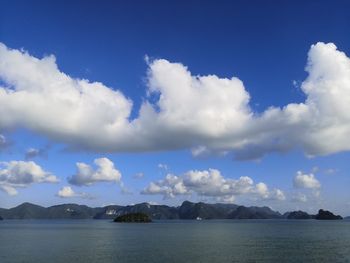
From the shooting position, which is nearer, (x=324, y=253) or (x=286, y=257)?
(x=286, y=257)

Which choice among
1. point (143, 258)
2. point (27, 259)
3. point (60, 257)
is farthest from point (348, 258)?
point (27, 259)

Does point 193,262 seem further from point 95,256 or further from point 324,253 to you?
point 324,253

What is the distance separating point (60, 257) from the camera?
108m

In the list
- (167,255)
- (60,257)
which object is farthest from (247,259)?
(60,257)

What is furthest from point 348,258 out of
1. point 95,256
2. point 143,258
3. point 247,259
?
point 95,256

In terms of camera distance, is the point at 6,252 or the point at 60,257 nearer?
the point at 60,257

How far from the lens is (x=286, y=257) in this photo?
351ft

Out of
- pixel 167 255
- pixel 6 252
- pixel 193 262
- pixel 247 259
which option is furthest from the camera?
pixel 6 252

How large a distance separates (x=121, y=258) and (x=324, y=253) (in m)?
56.5

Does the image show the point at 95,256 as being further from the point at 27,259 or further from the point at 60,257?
the point at 27,259

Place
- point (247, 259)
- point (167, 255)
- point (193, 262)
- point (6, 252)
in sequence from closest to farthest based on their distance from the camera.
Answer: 1. point (193, 262)
2. point (247, 259)
3. point (167, 255)
4. point (6, 252)

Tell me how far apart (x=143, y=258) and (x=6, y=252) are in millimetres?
45774

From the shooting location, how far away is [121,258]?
108 m

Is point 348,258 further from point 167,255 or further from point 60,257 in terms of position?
point 60,257
